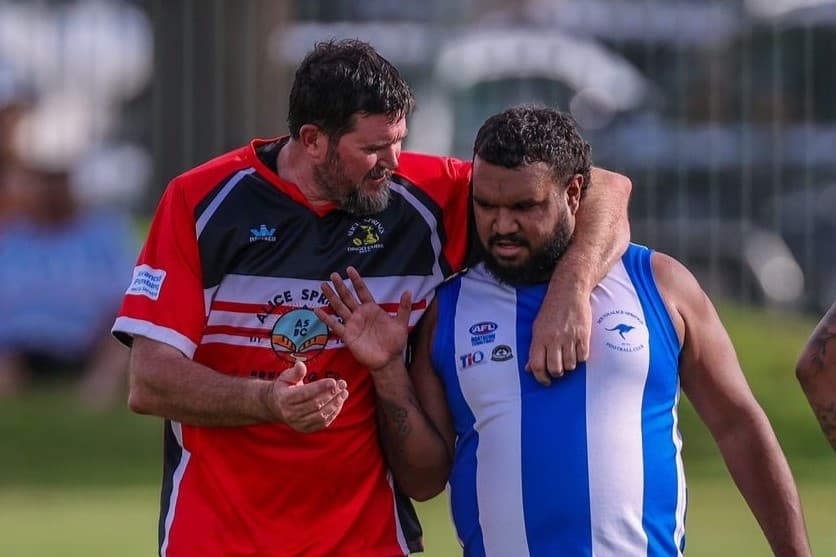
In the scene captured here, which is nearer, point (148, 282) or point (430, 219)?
point (148, 282)

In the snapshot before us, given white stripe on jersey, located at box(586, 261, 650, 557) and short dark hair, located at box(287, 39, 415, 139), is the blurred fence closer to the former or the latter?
short dark hair, located at box(287, 39, 415, 139)

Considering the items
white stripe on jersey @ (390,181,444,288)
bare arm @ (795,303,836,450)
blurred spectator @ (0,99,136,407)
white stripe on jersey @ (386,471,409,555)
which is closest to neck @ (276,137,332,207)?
white stripe on jersey @ (390,181,444,288)

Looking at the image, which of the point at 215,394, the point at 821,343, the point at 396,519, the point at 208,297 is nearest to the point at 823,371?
the point at 821,343

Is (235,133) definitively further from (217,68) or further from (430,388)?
(430,388)

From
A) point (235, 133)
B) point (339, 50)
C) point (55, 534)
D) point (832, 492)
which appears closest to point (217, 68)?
point (235, 133)

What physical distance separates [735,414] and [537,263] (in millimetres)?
728

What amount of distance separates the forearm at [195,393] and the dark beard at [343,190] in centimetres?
61

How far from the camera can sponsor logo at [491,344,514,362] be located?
16.3 ft

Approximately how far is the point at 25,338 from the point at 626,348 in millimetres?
8284

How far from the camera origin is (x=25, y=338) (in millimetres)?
12461

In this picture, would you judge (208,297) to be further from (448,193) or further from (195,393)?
(448,193)

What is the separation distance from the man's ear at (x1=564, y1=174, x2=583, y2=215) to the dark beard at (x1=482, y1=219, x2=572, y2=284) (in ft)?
0.26

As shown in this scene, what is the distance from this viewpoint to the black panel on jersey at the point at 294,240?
5.08m

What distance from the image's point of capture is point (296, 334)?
509cm
